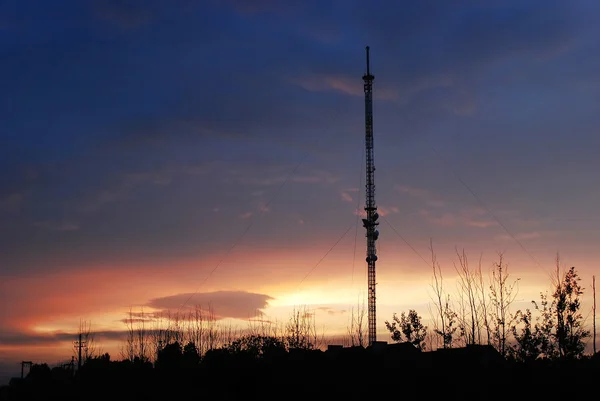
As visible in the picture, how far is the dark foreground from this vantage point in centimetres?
2572

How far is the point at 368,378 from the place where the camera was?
28.2m

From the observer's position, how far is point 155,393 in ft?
114

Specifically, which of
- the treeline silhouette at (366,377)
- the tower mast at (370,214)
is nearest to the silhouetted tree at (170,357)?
the treeline silhouette at (366,377)

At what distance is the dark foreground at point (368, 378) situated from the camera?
84.4 feet

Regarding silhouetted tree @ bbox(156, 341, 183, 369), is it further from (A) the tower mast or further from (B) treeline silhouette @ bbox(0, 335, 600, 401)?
(A) the tower mast

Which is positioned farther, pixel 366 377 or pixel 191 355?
pixel 191 355

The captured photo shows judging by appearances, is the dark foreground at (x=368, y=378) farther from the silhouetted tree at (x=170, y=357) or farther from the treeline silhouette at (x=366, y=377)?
the silhouetted tree at (x=170, y=357)

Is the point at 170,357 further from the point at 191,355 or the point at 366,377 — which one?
the point at 366,377

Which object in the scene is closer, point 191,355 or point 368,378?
point 368,378

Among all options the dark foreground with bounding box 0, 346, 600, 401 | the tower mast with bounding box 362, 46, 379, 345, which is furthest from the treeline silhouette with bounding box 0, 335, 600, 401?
the tower mast with bounding box 362, 46, 379, 345

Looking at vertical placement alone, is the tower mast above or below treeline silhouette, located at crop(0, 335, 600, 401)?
above

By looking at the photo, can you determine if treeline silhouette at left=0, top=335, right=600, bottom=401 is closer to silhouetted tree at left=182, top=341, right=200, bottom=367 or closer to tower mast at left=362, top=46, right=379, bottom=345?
silhouetted tree at left=182, top=341, right=200, bottom=367

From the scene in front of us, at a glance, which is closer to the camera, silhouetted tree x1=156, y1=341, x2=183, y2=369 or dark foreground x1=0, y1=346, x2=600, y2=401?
dark foreground x1=0, y1=346, x2=600, y2=401

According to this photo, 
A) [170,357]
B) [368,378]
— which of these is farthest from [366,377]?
[170,357]
